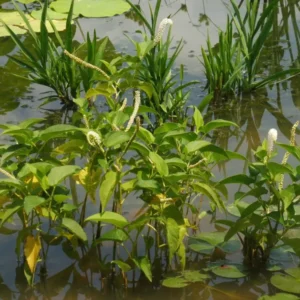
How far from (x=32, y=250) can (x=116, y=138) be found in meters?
0.37

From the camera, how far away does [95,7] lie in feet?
14.4

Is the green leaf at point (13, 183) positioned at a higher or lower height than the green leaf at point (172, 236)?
higher

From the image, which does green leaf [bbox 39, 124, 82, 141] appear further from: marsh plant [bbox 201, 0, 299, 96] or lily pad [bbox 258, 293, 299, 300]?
marsh plant [bbox 201, 0, 299, 96]

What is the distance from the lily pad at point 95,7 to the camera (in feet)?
14.1

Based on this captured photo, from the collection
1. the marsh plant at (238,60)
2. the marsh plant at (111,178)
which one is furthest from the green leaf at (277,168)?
the marsh plant at (238,60)

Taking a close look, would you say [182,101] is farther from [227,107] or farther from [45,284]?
[45,284]

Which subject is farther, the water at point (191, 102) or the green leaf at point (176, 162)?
the water at point (191, 102)

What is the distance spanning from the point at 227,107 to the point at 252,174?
1302 millimetres

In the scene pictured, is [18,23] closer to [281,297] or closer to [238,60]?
[238,60]

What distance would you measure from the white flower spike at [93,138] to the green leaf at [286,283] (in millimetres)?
585

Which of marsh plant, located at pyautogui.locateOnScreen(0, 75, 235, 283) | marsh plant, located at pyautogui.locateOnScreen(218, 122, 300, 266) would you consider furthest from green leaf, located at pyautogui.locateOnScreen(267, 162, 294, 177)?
marsh plant, located at pyautogui.locateOnScreen(0, 75, 235, 283)

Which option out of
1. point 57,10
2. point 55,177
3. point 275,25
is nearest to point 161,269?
point 55,177

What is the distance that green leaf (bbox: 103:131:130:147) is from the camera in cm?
178

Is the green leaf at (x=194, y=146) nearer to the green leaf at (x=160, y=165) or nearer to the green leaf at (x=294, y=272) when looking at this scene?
the green leaf at (x=160, y=165)
